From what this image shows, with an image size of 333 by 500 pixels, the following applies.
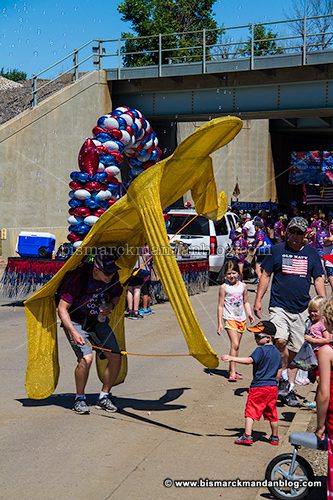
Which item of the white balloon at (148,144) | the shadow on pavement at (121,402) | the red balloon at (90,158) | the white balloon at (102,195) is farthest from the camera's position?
the white balloon at (148,144)

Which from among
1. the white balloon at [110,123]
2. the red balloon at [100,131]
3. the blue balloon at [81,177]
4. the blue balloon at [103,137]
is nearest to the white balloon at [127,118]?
the white balloon at [110,123]

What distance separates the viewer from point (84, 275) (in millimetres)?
7578

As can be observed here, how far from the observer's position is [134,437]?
685cm

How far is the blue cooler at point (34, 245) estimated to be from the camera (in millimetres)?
14922

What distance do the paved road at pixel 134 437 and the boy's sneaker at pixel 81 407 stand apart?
7 cm

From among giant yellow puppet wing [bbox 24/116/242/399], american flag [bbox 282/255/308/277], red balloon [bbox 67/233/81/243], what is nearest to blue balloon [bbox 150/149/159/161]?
red balloon [bbox 67/233/81/243]

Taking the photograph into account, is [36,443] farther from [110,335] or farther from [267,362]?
[267,362]

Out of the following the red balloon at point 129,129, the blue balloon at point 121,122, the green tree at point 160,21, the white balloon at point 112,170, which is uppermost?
the green tree at point 160,21

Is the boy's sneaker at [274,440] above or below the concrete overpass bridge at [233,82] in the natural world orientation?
below

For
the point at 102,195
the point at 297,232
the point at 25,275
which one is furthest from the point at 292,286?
the point at 25,275

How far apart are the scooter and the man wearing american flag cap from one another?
2841 mm

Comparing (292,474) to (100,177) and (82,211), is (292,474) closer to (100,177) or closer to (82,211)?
(82,211)

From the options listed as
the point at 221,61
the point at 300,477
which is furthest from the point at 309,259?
the point at 221,61

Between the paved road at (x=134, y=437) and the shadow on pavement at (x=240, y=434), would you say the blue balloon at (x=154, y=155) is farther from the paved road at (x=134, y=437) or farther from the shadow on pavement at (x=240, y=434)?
the shadow on pavement at (x=240, y=434)
